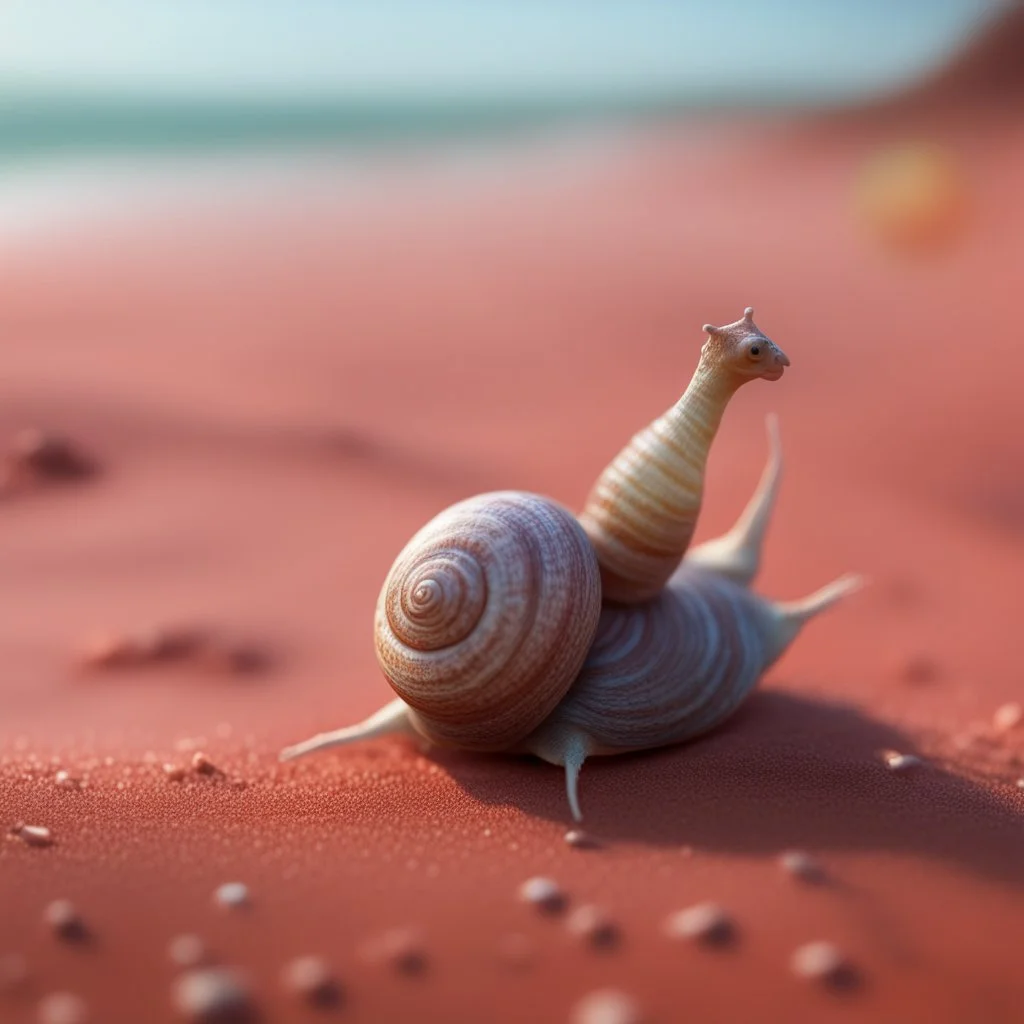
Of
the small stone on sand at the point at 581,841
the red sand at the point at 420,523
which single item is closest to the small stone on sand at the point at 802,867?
the red sand at the point at 420,523

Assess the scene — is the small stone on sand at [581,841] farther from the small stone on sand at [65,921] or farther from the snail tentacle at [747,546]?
the snail tentacle at [747,546]

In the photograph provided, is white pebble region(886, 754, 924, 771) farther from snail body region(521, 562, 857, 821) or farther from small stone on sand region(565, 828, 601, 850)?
small stone on sand region(565, 828, 601, 850)

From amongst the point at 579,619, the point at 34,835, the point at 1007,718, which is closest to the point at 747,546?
the point at 579,619

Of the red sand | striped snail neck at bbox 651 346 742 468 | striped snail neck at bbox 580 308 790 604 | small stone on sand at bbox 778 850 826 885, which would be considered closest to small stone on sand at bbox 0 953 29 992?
the red sand

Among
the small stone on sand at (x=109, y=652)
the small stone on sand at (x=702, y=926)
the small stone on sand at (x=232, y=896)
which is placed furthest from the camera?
the small stone on sand at (x=109, y=652)

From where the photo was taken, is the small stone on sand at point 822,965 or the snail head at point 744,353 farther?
the snail head at point 744,353

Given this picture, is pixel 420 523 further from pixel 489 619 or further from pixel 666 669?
pixel 489 619

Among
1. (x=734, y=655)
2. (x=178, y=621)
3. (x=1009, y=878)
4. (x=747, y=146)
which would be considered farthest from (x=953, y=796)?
(x=747, y=146)
